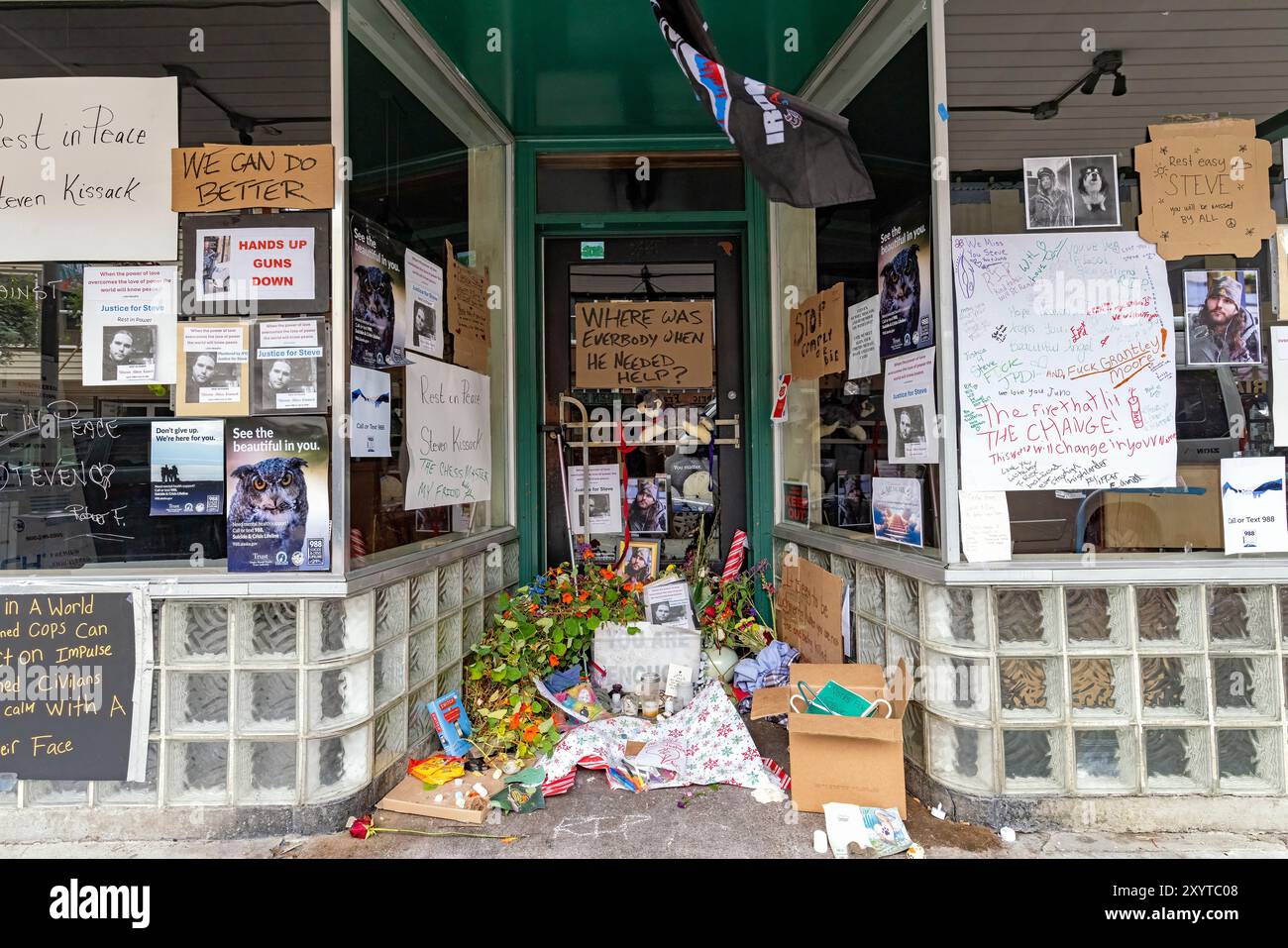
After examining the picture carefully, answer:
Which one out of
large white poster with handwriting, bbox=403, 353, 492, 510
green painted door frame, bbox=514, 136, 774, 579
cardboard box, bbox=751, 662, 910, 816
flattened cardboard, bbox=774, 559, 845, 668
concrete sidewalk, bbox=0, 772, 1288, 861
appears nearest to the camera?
concrete sidewalk, bbox=0, 772, 1288, 861

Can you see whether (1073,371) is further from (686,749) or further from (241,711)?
(241,711)

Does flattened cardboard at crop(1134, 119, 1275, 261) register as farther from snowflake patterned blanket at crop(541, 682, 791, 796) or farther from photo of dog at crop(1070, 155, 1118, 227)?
snowflake patterned blanket at crop(541, 682, 791, 796)

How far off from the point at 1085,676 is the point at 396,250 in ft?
11.0

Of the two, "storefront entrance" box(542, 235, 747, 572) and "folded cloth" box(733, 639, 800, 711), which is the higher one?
"storefront entrance" box(542, 235, 747, 572)

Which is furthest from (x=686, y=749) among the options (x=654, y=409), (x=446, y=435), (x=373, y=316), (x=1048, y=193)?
(x=1048, y=193)

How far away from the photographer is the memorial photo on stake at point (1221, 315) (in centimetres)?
256

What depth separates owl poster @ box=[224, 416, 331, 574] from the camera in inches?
100

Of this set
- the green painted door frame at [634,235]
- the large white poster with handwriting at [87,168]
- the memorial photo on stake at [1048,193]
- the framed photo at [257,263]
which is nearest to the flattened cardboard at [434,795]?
the green painted door frame at [634,235]

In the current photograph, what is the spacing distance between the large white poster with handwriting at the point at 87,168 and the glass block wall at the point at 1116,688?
3.41m

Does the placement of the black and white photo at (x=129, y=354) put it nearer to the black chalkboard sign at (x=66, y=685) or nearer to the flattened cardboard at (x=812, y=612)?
the black chalkboard sign at (x=66, y=685)

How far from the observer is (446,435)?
3.40 m

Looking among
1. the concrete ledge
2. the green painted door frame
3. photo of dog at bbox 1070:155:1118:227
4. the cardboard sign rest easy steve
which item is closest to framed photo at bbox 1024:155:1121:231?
photo of dog at bbox 1070:155:1118:227

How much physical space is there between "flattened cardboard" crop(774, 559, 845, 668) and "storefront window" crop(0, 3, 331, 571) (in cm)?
244

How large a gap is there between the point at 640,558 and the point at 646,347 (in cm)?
133
